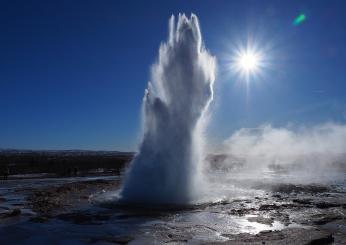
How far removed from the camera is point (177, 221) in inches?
575

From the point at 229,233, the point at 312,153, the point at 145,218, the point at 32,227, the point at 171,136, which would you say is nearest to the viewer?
the point at 229,233

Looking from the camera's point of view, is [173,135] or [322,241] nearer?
[322,241]

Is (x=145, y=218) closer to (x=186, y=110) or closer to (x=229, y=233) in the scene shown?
(x=229, y=233)

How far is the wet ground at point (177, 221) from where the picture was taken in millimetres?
11828

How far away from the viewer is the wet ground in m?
11.8

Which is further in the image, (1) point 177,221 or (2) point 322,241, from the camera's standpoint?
(1) point 177,221

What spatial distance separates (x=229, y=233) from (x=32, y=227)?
6663 millimetres

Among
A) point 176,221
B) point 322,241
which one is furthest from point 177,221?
point 322,241

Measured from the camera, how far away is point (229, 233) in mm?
12547

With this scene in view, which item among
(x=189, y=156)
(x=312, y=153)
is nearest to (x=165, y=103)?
(x=189, y=156)

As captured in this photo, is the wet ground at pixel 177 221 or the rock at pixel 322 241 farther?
the wet ground at pixel 177 221

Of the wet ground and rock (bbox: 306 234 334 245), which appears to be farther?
the wet ground

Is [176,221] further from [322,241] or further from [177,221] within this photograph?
[322,241]

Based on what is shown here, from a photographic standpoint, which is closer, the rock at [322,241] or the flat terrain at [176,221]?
the rock at [322,241]
